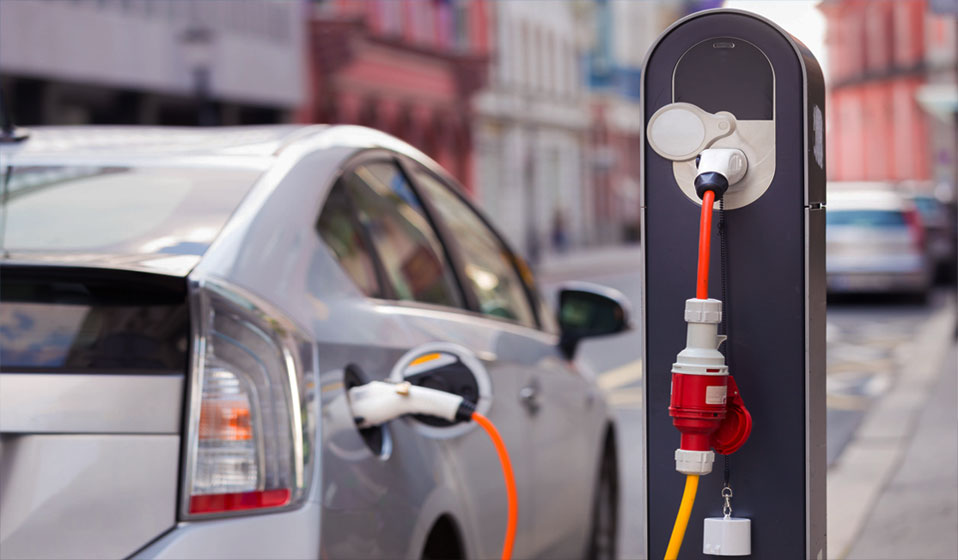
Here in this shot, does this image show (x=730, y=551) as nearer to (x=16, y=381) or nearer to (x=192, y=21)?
(x=16, y=381)

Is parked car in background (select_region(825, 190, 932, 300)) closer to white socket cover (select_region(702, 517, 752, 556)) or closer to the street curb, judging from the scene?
the street curb

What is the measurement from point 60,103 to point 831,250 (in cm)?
1172

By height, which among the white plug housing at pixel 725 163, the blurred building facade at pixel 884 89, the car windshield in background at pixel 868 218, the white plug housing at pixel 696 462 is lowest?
the white plug housing at pixel 696 462

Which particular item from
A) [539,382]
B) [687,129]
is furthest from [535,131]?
[687,129]

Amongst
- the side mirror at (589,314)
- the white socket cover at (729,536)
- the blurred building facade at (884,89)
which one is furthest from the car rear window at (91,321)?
the blurred building facade at (884,89)

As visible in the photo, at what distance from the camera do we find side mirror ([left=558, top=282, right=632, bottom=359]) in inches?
167

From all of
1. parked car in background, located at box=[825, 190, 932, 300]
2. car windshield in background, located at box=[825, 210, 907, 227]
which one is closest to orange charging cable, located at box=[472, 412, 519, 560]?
parked car in background, located at box=[825, 190, 932, 300]

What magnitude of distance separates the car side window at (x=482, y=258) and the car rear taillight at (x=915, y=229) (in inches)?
650

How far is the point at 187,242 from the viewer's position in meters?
2.59

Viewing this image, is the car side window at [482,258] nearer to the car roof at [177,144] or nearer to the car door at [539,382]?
the car door at [539,382]

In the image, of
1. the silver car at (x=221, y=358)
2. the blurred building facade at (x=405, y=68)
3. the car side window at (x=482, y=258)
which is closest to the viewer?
the silver car at (x=221, y=358)

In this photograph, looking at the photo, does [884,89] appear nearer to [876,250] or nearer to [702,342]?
[876,250]

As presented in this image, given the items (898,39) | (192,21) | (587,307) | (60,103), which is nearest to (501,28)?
(192,21)

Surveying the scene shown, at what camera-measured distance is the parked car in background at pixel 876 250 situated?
1984cm
